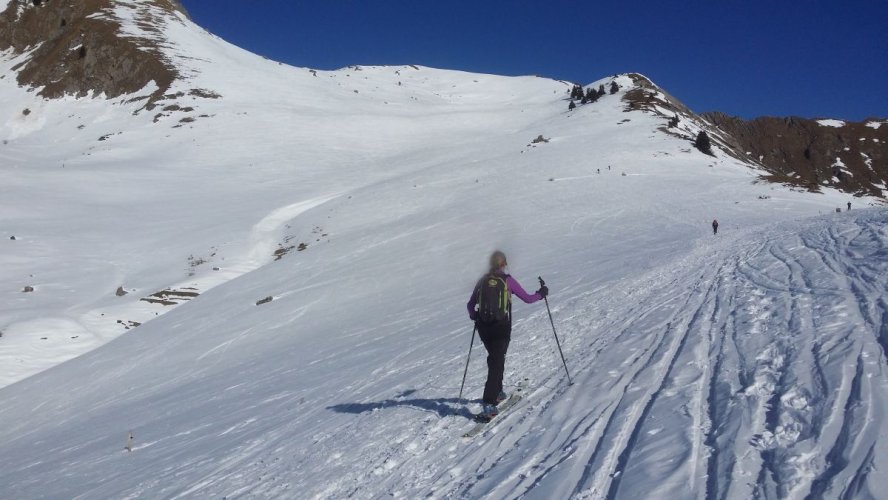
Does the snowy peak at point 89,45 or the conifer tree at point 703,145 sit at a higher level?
the snowy peak at point 89,45

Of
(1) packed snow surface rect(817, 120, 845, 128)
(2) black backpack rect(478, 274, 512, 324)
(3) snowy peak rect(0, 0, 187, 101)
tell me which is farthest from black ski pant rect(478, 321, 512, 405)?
(1) packed snow surface rect(817, 120, 845, 128)

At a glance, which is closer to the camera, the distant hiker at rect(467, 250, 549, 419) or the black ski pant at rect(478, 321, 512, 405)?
the distant hiker at rect(467, 250, 549, 419)

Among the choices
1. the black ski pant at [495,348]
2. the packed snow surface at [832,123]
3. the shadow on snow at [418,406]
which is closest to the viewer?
the black ski pant at [495,348]

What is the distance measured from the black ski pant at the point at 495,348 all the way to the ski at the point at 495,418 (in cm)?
20

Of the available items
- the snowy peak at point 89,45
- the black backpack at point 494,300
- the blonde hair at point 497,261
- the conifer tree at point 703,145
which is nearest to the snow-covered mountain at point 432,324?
the black backpack at point 494,300

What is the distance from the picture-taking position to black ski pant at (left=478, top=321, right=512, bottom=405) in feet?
22.4

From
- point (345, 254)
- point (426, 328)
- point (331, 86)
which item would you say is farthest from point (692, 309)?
point (331, 86)

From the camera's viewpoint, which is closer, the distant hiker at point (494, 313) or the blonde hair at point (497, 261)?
the distant hiker at point (494, 313)

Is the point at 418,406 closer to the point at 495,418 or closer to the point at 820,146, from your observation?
the point at 495,418

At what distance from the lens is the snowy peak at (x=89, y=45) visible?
2889 inches

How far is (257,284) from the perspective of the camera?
24.2 metres

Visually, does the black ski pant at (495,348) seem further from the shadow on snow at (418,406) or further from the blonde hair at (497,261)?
the blonde hair at (497,261)

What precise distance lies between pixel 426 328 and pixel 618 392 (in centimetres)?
740

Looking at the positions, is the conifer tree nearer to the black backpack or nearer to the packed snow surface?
the black backpack
